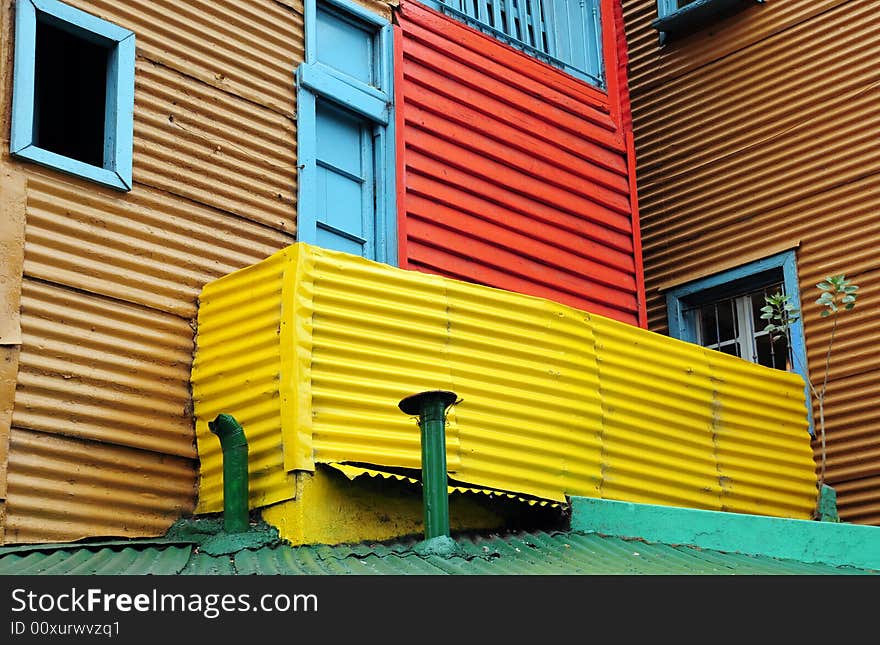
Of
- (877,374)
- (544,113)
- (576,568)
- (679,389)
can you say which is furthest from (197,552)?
(877,374)

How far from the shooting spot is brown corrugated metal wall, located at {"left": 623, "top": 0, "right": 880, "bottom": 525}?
464 inches

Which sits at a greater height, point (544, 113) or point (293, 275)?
point (544, 113)

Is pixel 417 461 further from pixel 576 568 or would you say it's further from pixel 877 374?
pixel 877 374

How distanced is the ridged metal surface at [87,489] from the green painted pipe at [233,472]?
61 centimetres

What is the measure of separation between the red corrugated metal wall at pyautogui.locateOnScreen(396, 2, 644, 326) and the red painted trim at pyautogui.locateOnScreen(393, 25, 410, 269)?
0.01 m

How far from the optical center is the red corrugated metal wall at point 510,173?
10.6 meters

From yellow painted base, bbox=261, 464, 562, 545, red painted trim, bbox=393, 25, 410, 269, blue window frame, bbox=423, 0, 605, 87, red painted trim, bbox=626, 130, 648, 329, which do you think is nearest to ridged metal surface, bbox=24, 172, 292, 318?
red painted trim, bbox=393, 25, 410, 269

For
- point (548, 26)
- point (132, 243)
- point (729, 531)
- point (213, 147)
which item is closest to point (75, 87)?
point (213, 147)

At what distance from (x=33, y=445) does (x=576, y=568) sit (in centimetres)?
310

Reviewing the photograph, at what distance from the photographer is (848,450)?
38.3ft

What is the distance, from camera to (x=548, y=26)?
12227 mm

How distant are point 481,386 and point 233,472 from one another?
5.66ft

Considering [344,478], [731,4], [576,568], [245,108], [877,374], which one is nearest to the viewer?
[576,568]

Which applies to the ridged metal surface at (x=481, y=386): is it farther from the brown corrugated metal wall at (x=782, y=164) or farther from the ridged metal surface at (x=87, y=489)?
the brown corrugated metal wall at (x=782, y=164)
